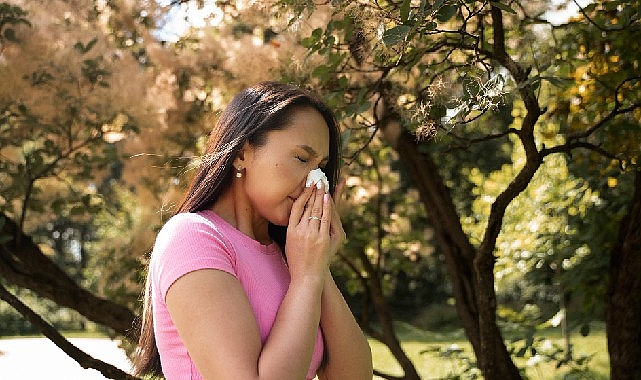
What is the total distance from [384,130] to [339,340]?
1527 mm

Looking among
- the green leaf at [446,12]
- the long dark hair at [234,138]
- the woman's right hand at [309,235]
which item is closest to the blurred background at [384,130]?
the green leaf at [446,12]

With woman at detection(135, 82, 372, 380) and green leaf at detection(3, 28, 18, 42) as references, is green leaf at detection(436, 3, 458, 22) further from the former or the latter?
green leaf at detection(3, 28, 18, 42)

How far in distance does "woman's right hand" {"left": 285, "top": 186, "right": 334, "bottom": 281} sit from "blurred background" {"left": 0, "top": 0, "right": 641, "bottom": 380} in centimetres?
45

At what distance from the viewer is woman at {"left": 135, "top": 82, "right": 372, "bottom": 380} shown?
123cm

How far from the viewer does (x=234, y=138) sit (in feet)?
4.79

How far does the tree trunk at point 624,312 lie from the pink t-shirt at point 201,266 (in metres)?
1.65

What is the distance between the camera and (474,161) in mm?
15742

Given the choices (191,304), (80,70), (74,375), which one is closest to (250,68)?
(80,70)

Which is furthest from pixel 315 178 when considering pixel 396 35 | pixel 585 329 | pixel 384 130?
pixel 585 329

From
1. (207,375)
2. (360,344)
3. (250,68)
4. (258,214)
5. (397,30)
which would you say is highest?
(250,68)

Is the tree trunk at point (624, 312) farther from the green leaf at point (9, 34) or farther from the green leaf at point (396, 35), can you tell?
the green leaf at point (9, 34)

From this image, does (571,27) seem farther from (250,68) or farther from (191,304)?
(191,304)

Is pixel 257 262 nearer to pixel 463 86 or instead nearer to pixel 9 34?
pixel 463 86

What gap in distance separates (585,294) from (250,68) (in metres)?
1.52
